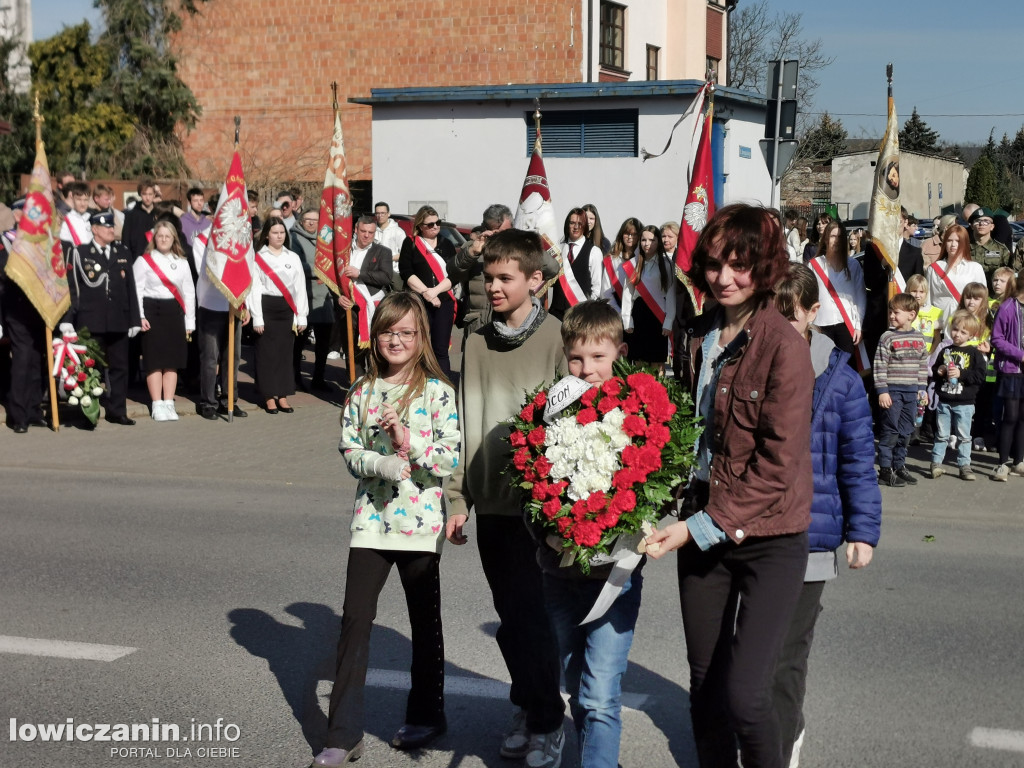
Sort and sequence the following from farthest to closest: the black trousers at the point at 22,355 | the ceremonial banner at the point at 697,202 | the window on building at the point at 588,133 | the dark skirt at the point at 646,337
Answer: the window on building at the point at 588,133 → the dark skirt at the point at 646,337 → the ceremonial banner at the point at 697,202 → the black trousers at the point at 22,355

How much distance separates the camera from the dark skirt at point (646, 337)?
13.4m

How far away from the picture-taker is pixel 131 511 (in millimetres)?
8945

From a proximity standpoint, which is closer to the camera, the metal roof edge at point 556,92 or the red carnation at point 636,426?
the red carnation at point 636,426

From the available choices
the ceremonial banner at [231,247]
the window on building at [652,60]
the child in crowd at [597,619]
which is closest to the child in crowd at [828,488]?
the child in crowd at [597,619]

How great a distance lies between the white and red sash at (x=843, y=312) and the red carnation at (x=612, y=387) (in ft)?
24.2

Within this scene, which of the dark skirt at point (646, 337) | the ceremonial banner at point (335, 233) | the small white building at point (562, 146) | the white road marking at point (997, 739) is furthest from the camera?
the small white building at point (562, 146)

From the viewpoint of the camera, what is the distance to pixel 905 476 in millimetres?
10438

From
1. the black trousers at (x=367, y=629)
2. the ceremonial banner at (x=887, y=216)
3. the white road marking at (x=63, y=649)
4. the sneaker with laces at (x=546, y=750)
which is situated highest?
the ceremonial banner at (x=887, y=216)

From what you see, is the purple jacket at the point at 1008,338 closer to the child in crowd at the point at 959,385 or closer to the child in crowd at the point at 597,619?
the child in crowd at the point at 959,385

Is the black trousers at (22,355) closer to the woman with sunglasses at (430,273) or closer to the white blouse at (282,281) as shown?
the white blouse at (282,281)

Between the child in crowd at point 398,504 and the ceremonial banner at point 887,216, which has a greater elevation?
the ceremonial banner at point 887,216

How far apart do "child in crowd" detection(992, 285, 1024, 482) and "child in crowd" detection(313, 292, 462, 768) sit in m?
7.16

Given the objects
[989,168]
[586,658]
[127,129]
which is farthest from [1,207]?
[989,168]

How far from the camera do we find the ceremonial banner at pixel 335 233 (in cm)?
1385
